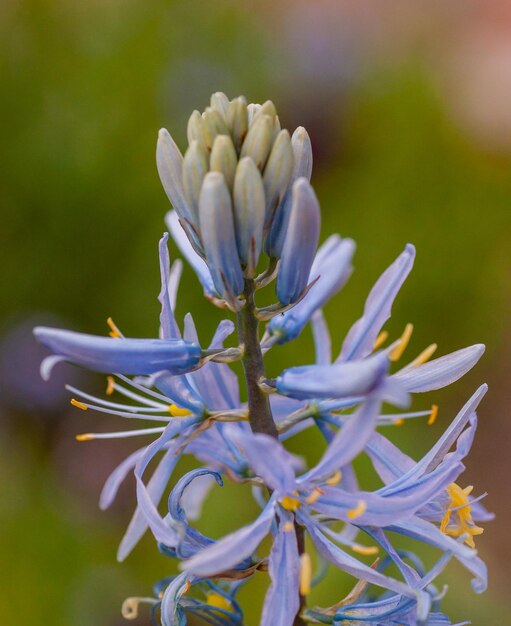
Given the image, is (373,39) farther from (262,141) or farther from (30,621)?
(262,141)

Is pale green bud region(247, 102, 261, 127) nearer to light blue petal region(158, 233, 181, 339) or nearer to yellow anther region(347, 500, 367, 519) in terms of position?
light blue petal region(158, 233, 181, 339)

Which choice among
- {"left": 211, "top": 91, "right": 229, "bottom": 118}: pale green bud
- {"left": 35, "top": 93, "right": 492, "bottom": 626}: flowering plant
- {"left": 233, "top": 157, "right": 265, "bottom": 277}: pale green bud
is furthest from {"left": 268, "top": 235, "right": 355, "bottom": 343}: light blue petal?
{"left": 211, "top": 91, "right": 229, "bottom": 118}: pale green bud

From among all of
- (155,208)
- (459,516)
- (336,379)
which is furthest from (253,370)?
(155,208)

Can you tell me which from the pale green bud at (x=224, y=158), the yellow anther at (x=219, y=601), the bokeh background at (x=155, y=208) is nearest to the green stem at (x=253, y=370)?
the pale green bud at (x=224, y=158)

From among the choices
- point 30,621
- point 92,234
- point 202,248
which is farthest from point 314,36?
point 202,248

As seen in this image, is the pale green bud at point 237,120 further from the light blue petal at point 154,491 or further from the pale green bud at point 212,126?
the light blue petal at point 154,491
